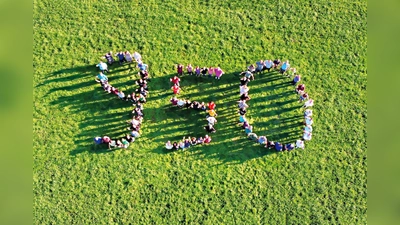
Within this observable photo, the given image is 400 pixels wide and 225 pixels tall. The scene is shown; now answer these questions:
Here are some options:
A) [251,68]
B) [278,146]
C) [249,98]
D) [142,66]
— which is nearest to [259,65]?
[251,68]

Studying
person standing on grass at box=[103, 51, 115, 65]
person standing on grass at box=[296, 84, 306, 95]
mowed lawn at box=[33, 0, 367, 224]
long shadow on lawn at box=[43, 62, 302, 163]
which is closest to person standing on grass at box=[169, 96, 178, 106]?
long shadow on lawn at box=[43, 62, 302, 163]

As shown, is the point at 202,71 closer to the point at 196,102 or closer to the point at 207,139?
the point at 196,102

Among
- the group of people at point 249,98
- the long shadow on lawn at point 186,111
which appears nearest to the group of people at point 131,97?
the long shadow on lawn at point 186,111

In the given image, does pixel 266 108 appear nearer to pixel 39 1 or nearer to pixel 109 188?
pixel 109 188

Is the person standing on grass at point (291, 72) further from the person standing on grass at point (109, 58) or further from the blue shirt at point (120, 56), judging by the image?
the person standing on grass at point (109, 58)
